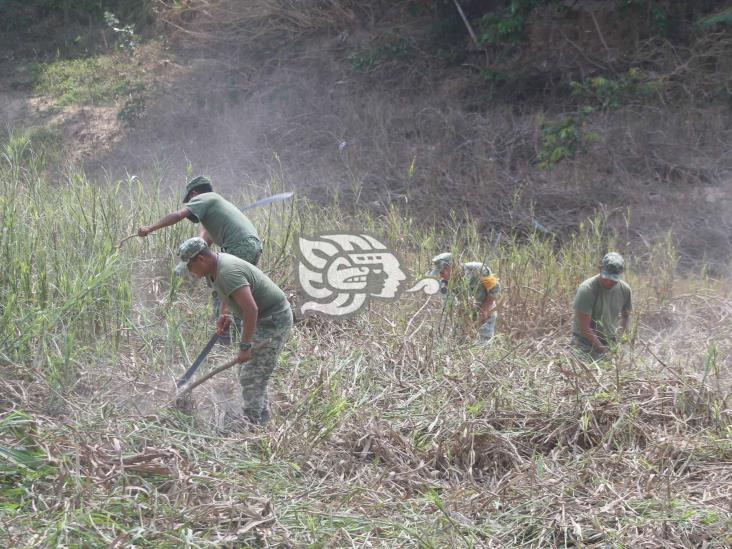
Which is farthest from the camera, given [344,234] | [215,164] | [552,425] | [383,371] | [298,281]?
[215,164]

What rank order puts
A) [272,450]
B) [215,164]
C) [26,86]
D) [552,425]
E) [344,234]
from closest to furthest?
1. [272,450]
2. [552,425]
3. [344,234]
4. [215,164]
5. [26,86]

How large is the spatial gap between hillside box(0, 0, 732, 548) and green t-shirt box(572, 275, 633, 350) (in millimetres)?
222

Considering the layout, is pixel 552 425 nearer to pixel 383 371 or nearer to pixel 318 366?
pixel 383 371

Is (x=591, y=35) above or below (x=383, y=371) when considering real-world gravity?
above

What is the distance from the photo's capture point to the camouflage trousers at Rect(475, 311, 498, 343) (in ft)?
18.8

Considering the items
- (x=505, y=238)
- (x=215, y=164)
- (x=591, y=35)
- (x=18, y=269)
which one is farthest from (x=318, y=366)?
(x=591, y=35)

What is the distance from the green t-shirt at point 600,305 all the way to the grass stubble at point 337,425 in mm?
274

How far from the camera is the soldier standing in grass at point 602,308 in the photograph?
531 cm

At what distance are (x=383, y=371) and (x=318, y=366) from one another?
0.38 metres

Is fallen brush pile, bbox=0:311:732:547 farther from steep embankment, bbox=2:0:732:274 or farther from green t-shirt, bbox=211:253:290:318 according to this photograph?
steep embankment, bbox=2:0:732:274

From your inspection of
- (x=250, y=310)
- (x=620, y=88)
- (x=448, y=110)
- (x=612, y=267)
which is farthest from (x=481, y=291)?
(x=448, y=110)

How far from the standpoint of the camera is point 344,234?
6969 mm

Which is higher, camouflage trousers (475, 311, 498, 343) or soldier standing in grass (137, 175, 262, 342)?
soldier standing in grass (137, 175, 262, 342)

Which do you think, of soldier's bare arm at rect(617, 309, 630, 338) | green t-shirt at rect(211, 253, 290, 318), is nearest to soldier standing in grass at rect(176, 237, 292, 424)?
green t-shirt at rect(211, 253, 290, 318)
